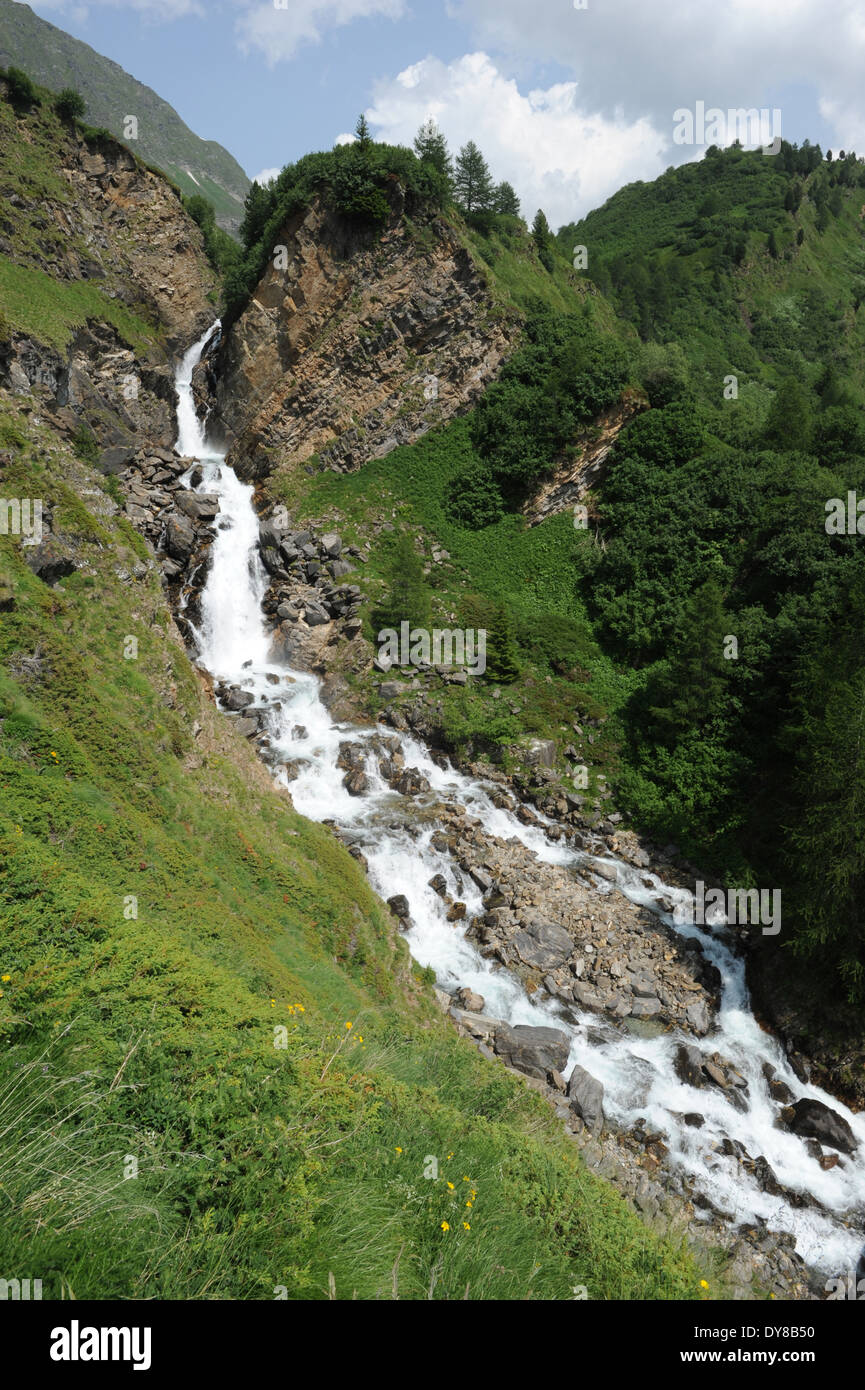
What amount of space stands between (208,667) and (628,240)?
4280 inches

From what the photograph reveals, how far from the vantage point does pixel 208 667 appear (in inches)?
1084

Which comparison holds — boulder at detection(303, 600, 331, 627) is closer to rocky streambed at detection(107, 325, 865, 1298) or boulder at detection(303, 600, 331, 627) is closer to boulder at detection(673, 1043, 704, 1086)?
rocky streambed at detection(107, 325, 865, 1298)

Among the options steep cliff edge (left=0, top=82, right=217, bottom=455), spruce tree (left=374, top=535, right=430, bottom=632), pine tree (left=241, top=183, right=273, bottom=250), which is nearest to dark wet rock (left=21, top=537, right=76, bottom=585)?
spruce tree (left=374, top=535, right=430, bottom=632)

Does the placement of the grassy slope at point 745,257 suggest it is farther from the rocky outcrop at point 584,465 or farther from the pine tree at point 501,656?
the pine tree at point 501,656

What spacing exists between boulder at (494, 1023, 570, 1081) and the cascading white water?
53 cm

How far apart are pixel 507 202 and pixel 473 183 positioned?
10.8m

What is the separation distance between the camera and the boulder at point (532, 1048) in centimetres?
1373

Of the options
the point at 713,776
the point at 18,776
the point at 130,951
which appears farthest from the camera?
the point at 713,776

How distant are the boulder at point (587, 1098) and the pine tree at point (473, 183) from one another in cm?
5930

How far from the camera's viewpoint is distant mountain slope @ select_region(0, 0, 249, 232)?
495ft

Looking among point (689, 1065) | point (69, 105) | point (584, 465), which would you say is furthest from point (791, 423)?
point (69, 105)

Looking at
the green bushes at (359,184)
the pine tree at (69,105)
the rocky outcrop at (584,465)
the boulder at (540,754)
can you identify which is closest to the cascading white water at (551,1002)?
the boulder at (540,754)

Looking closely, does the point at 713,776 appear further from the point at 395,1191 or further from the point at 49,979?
the point at 49,979
